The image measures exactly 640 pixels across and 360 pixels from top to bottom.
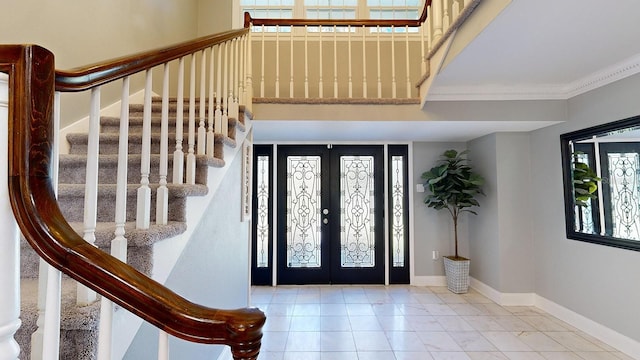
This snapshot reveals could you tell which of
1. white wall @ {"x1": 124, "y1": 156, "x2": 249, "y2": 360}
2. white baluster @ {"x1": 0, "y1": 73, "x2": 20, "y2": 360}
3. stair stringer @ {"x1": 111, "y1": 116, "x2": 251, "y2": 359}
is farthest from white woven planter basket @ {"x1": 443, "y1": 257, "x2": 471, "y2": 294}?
white baluster @ {"x1": 0, "y1": 73, "x2": 20, "y2": 360}

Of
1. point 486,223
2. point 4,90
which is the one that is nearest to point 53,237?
point 4,90

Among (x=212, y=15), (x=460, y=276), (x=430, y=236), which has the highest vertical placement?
(x=212, y=15)

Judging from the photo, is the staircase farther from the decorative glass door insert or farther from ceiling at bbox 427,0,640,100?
the decorative glass door insert

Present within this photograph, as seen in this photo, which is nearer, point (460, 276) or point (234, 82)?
point (234, 82)

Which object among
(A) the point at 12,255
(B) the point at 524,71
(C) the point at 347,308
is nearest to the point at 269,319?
(C) the point at 347,308

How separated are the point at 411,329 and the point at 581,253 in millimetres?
1821

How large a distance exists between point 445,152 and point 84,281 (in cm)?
449

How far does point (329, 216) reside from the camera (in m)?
4.55

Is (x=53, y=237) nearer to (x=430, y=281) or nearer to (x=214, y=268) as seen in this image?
(x=214, y=268)

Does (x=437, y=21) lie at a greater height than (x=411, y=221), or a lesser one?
greater

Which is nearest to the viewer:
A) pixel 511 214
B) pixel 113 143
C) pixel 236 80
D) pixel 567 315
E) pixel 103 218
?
pixel 103 218

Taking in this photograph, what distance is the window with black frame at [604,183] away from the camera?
2.56 meters

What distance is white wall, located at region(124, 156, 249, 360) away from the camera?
1504 mm

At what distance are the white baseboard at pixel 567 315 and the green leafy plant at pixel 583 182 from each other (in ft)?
3.73
